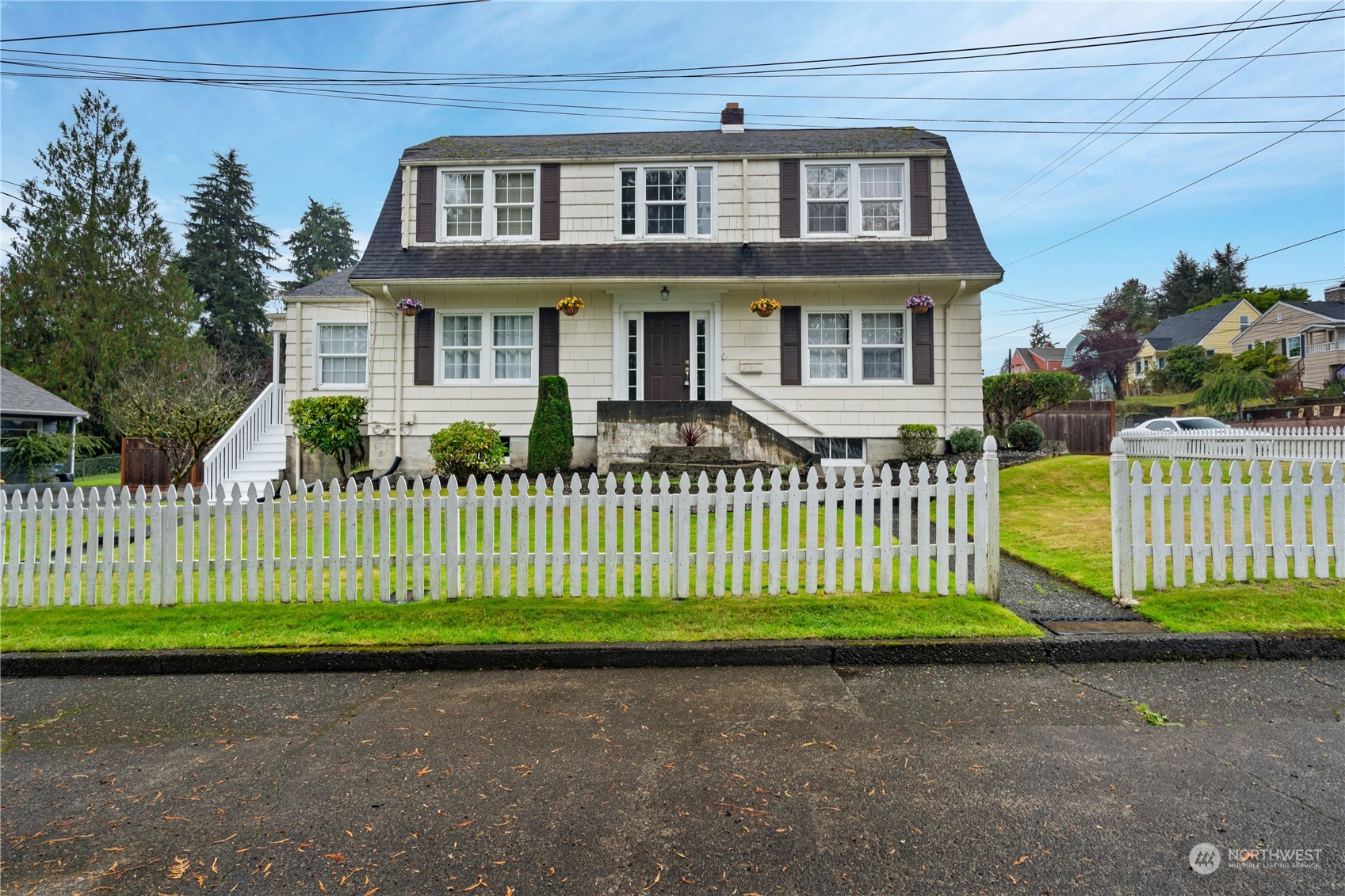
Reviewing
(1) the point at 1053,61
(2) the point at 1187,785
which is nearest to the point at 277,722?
(2) the point at 1187,785

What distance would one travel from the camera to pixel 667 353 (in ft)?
45.2

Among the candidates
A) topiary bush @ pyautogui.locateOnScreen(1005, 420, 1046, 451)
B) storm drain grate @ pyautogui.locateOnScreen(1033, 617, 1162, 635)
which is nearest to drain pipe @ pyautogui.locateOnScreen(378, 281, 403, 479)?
storm drain grate @ pyautogui.locateOnScreen(1033, 617, 1162, 635)

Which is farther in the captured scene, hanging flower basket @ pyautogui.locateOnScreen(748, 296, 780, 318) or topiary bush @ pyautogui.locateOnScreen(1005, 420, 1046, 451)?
topiary bush @ pyautogui.locateOnScreen(1005, 420, 1046, 451)

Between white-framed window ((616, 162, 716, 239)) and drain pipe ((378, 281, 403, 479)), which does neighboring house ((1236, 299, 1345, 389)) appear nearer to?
white-framed window ((616, 162, 716, 239))

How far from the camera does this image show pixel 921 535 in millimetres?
5242

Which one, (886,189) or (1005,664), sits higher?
(886,189)

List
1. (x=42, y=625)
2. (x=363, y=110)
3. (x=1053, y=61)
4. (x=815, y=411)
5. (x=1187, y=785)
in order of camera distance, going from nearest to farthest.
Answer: (x=1187, y=785) < (x=42, y=625) < (x=1053, y=61) < (x=815, y=411) < (x=363, y=110)

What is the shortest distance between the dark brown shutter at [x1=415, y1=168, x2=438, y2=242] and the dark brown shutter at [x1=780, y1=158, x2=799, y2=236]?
262 inches

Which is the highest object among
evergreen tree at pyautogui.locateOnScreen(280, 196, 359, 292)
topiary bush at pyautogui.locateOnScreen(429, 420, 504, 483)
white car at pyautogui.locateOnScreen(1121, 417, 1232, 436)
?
evergreen tree at pyautogui.locateOnScreen(280, 196, 359, 292)

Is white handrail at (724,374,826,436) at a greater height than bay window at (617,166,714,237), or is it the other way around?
bay window at (617,166,714,237)

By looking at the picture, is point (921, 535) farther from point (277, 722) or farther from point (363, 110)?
point (363, 110)

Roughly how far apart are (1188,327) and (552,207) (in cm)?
6154

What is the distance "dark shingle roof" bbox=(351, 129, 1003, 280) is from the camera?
1303 cm

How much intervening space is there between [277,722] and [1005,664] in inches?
178
